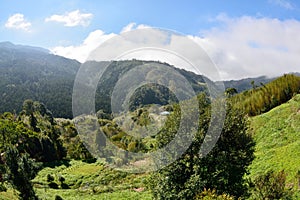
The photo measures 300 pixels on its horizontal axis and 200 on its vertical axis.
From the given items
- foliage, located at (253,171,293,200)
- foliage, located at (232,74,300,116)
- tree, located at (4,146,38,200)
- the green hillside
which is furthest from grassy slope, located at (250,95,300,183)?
tree, located at (4,146,38,200)

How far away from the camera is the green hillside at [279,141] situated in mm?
26000

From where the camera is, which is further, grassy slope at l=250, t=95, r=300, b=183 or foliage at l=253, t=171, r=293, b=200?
grassy slope at l=250, t=95, r=300, b=183

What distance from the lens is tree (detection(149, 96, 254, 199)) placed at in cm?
2111

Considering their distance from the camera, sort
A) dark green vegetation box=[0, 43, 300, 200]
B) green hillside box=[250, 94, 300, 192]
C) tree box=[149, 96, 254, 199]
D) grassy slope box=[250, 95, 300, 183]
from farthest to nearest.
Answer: grassy slope box=[250, 95, 300, 183] → green hillside box=[250, 94, 300, 192] → tree box=[149, 96, 254, 199] → dark green vegetation box=[0, 43, 300, 200]

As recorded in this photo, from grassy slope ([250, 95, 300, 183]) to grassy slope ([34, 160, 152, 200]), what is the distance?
1148 cm

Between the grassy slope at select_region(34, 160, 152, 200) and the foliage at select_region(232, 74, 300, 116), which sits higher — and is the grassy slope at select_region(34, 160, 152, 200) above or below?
below

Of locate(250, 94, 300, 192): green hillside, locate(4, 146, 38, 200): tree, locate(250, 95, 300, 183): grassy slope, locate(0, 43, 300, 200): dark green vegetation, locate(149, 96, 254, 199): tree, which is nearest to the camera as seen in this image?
locate(0, 43, 300, 200): dark green vegetation

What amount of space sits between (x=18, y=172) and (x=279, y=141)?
25879mm

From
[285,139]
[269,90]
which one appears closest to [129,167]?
[285,139]

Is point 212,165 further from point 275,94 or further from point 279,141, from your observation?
point 275,94

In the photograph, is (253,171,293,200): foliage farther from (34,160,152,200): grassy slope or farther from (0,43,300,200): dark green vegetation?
(34,160,152,200): grassy slope

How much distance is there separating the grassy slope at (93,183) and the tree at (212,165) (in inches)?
369

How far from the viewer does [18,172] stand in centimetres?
2238

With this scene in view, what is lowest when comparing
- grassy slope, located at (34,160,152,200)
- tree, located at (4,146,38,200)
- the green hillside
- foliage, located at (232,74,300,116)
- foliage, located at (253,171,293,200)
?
grassy slope, located at (34,160,152,200)
